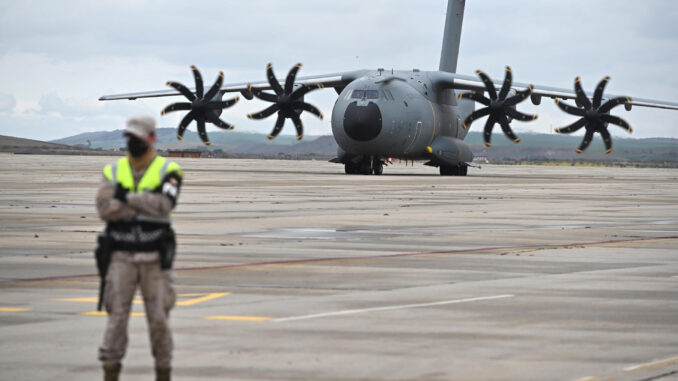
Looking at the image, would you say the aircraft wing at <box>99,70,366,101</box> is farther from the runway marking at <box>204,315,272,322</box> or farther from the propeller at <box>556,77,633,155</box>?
the runway marking at <box>204,315,272,322</box>

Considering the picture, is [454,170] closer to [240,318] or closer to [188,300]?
[188,300]

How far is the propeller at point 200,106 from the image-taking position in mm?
55125

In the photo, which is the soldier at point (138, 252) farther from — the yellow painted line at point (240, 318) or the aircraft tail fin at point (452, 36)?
the aircraft tail fin at point (452, 36)

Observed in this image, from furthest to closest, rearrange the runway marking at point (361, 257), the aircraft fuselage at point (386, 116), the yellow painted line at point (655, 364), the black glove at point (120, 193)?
the aircraft fuselage at point (386, 116), the runway marking at point (361, 257), the yellow painted line at point (655, 364), the black glove at point (120, 193)

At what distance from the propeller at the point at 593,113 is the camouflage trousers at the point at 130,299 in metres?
47.4

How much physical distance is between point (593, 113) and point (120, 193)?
48.3m

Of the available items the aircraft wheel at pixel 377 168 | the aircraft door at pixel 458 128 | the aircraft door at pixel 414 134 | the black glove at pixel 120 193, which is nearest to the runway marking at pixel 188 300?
the black glove at pixel 120 193

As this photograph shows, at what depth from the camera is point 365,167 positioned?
2248 inches

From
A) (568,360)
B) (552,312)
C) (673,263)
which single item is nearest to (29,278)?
(552,312)

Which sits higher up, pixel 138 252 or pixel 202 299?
pixel 138 252

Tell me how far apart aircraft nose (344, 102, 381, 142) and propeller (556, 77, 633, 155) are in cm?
922

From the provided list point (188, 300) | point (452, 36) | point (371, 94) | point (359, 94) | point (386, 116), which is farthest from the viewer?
point (452, 36)

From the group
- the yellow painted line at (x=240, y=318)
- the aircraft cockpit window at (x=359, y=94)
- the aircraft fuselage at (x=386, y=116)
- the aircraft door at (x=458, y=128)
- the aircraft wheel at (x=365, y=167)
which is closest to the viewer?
the yellow painted line at (x=240, y=318)

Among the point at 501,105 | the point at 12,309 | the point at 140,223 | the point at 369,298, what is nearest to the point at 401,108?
the point at 501,105
